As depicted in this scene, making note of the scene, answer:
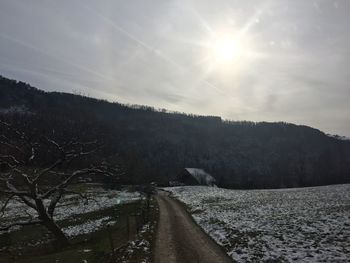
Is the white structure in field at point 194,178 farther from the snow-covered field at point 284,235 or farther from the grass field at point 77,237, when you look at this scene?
the snow-covered field at point 284,235

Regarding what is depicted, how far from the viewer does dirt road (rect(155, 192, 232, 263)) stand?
19997 mm

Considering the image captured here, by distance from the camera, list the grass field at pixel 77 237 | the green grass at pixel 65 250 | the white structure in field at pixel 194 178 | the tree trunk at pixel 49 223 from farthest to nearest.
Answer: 1. the white structure in field at pixel 194 178
2. the tree trunk at pixel 49 223
3. the grass field at pixel 77 237
4. the green grass at pixel 65 250

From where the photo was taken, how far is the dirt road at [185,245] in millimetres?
19997

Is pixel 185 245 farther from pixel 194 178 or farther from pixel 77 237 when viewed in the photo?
pixel 194 178

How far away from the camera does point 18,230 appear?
1449 inches

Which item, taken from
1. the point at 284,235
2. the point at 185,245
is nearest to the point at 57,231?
the point at 185,245

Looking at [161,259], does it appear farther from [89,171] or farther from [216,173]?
[216,173]

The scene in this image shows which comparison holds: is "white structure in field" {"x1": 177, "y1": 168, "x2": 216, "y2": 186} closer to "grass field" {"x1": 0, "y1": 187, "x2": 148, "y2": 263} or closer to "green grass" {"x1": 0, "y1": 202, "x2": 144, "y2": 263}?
"grass field" {"x1": 0, "y1": 187, "x2": 148, "y2": 263}

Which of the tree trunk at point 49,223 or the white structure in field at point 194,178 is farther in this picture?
the white structure in field at point 194,178

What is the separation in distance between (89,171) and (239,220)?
1317 cm

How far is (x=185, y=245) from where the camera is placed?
23438 millimetres

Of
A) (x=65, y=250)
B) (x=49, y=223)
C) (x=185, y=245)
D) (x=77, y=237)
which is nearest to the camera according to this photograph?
(x=185, y=245)

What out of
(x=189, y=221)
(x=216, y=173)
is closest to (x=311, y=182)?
(x=216, y=173)

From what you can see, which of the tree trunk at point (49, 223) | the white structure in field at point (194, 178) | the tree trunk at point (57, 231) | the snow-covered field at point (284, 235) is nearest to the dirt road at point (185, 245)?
the snow-covered field at point (284, 235)
